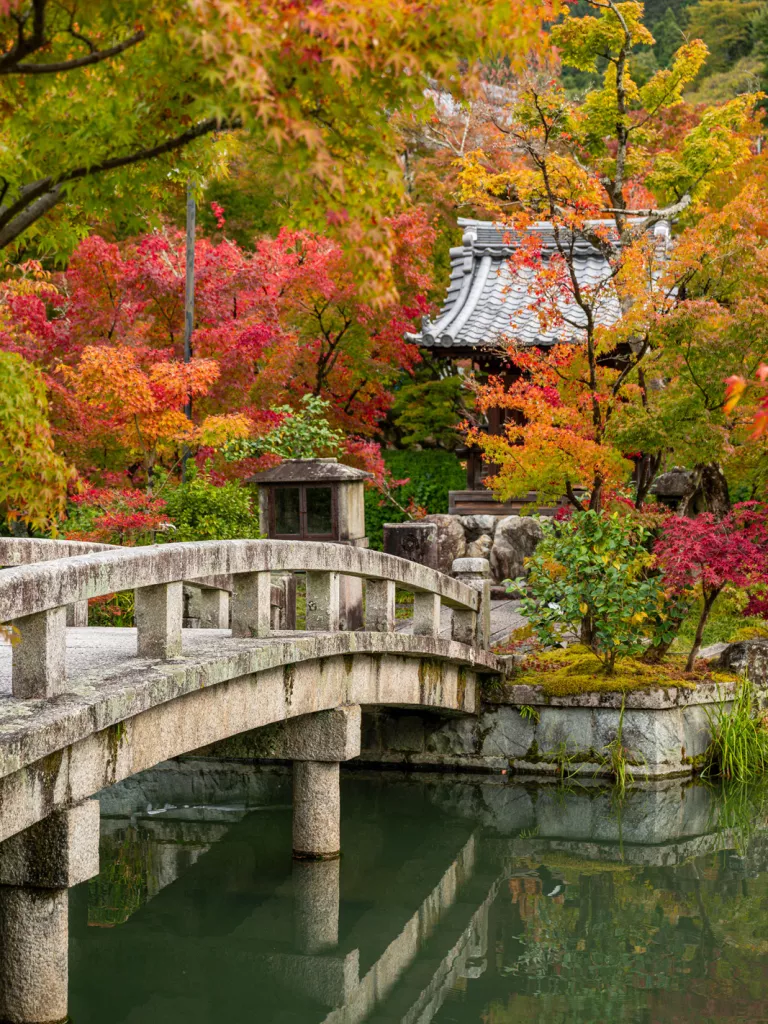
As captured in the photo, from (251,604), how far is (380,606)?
1.99 m

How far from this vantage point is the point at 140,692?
19.6 ft

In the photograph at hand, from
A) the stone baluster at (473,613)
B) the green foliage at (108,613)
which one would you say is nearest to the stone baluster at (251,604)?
the stone baluster at (473,613)

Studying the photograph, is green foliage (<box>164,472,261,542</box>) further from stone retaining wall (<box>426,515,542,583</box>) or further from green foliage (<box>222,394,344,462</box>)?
stone retaining wall (<box>426,515,542,583</box>)

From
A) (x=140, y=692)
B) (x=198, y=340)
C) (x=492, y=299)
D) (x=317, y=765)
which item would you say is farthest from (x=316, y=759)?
(x=492, y=299)

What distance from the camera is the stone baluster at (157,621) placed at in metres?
6.44

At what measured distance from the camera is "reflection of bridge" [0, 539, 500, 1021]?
543cm

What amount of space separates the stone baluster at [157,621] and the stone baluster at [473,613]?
5144 mm

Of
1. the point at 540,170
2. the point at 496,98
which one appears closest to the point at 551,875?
the point at 540,170

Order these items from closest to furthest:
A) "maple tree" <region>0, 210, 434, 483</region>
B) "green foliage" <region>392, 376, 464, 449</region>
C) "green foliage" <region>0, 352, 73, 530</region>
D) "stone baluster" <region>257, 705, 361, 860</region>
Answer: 1. "green foliage" <region>0, 352, 73, 530</region>
2. "stone baluster" <region>257, 705, 361, 860</region>
3. "maple tree" <region>0, 210, 434, 483</region>
4. "green foliage" <region>392, 376, 464, 449</region>

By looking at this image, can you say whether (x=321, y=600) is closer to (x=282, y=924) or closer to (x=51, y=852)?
(x=282, y=924)

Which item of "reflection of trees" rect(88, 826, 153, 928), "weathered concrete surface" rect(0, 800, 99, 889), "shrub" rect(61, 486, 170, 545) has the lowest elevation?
"reflection of trees" rect(88, 826, 153, 928)

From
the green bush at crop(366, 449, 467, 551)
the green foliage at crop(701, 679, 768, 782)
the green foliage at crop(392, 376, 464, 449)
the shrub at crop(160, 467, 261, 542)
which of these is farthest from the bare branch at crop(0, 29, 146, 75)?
the green bush at crop(366, 449, 467, 551)

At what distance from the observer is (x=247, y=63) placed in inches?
145

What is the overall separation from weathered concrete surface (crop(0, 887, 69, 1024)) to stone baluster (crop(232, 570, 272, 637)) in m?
2.12
